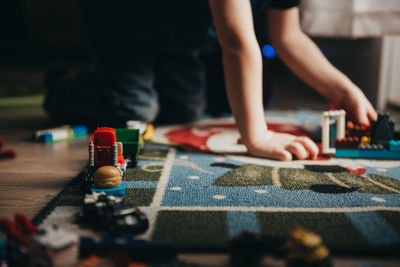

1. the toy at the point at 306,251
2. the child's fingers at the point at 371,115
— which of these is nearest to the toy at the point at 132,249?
the toy at the point at 306,251

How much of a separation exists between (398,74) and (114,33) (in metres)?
1.07

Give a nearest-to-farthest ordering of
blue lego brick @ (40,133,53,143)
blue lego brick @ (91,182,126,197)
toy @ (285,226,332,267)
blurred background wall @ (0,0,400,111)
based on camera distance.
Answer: toy @ (285,226,332,267) < blue lego brick @ (91,182,126,197) < blue lego brick @ (40,133,53,143) < blurred background wall @ (0,0,400,111)

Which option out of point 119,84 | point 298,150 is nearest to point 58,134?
point 119,84

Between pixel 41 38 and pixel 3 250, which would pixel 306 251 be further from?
pixel 41 38

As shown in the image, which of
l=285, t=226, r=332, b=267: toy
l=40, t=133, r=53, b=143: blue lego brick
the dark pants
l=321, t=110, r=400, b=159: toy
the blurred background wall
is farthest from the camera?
the blurred background wall

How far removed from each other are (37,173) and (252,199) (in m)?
0.41

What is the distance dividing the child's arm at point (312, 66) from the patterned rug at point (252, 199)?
16 cm

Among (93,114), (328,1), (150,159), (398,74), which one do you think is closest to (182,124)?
(93,114)

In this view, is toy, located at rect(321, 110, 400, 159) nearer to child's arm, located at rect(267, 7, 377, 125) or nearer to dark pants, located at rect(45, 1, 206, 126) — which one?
child's arm, located at rect(267, 7, 377, 125)

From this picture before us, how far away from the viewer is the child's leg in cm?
125

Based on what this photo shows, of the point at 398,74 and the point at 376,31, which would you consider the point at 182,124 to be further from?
the point at 398,74

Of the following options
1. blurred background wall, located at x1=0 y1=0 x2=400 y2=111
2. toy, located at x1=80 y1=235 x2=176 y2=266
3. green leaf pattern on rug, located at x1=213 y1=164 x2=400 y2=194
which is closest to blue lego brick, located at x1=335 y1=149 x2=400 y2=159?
green leaf pattern on rug, located at x1=213 y1=164 x2=400 y2=194

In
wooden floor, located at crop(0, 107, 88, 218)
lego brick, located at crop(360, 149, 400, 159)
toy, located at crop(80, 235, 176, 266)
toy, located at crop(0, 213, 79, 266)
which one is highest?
toy, located at crop(0, 213, 79, 266)

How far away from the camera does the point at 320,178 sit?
0.71 m
